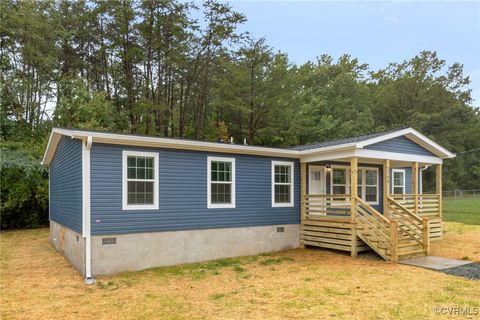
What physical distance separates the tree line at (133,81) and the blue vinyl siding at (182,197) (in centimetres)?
833

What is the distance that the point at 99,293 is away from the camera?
6.30 m

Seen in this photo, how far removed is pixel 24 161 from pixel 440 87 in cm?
4125

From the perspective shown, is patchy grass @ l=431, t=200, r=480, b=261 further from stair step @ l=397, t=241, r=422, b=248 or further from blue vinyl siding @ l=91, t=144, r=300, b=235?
blue vinyl siding @ l=91, t=144, r=300, b=235

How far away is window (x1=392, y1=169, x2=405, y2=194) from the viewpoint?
45.5 feet

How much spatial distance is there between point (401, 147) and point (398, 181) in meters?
3.87

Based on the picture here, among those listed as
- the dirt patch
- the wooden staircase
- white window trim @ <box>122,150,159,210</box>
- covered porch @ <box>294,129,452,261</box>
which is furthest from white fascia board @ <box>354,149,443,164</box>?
white window trim @ <box>122,150,159,210</box>

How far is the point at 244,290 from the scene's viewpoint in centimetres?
638

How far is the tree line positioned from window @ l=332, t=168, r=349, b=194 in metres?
8.57

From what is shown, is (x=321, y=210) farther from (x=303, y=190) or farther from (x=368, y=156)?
(x=368, y=156)

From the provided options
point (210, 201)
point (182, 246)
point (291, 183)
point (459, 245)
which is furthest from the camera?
point (459, 245)

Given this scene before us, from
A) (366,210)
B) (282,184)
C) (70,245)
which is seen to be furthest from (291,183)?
(70,245)

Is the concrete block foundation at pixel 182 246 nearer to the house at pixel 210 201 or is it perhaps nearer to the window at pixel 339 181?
the house at pixel 210 201

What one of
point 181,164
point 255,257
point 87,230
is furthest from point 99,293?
point 255,257

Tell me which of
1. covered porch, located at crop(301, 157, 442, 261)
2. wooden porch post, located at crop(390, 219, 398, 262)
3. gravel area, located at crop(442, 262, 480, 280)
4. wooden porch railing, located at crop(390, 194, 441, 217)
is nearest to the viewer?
gravel area, located at crop(442, 262, 480, 280)
